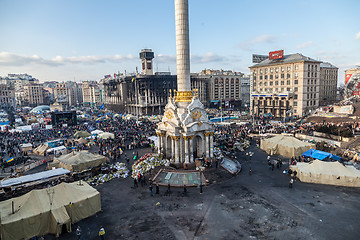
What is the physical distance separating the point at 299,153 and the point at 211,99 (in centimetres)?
9292

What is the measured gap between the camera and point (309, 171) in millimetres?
25734

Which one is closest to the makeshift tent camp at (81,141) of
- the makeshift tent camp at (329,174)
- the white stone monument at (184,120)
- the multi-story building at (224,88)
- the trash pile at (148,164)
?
the trash pile at (148,164)

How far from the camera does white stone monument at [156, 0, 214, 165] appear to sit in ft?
97.6

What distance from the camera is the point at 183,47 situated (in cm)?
3084

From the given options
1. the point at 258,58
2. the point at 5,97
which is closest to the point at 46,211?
the point at 258,58

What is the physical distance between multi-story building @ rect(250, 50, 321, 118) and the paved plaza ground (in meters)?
57.8

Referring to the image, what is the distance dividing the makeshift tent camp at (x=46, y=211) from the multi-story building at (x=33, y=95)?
7661 inches

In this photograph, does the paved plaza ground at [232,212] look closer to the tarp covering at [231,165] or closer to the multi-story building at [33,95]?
the tarp covering at [231,165]

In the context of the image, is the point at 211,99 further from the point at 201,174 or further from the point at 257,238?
the point at 257,238

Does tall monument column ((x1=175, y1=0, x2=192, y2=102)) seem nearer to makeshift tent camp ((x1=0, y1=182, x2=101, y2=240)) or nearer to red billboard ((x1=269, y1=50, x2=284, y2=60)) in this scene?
makeshift tent camp ((x1=0, y1=182, x2=101, y2=240))

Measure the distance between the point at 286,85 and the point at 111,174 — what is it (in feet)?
227

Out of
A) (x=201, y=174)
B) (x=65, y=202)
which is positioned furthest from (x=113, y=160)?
(x=65, y=202)

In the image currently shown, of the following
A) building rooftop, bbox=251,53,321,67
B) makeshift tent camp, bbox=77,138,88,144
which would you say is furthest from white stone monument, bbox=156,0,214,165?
building rooftop, bbox=251,53,321,67

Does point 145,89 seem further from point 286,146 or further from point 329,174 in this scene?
point 329,174
